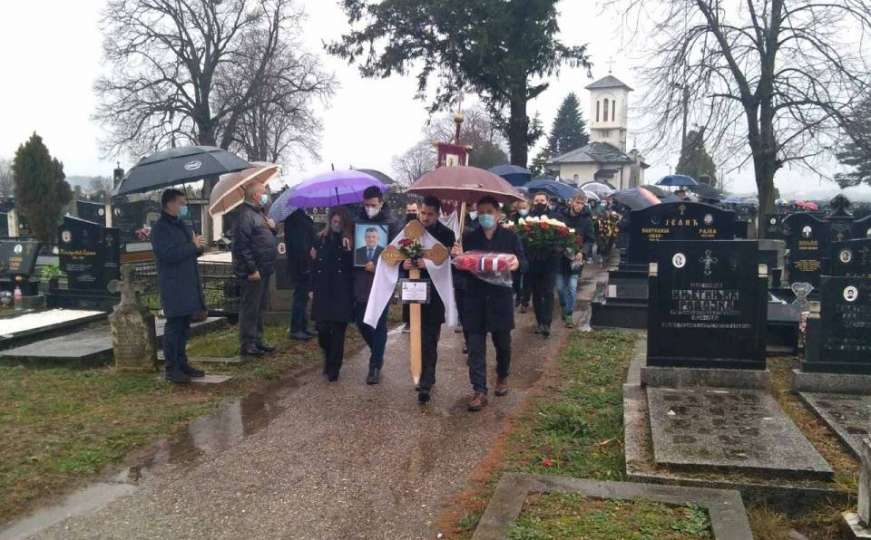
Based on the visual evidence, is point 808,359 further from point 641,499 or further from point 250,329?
point 250,329

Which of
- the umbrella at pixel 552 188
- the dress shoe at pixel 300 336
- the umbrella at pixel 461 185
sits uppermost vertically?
the umbrella at pixel 552 188

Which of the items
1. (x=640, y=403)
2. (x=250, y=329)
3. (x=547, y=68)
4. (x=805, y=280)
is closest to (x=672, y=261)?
(x=640, y=403)

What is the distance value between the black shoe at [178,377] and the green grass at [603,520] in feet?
13.1

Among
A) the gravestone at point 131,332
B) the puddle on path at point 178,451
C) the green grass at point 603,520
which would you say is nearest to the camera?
the green grass at point 603,520

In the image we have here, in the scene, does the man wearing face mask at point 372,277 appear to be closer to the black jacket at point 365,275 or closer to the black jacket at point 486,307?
the black jacket at point 365,275

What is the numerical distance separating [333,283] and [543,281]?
332cm

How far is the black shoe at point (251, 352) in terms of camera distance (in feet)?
25.0

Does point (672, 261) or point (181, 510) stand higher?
point (672, 261)

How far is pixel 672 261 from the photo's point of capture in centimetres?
629

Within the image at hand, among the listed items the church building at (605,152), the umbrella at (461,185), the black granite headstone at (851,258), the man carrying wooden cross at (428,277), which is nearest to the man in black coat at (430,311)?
the man carrying wooden cross at (428,277)

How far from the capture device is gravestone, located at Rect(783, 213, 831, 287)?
12.3 meters

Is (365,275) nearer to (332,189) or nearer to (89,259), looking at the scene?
(332,189)

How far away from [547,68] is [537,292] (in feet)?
47.1

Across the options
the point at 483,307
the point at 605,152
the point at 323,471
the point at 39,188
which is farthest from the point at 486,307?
the point at 605,152
